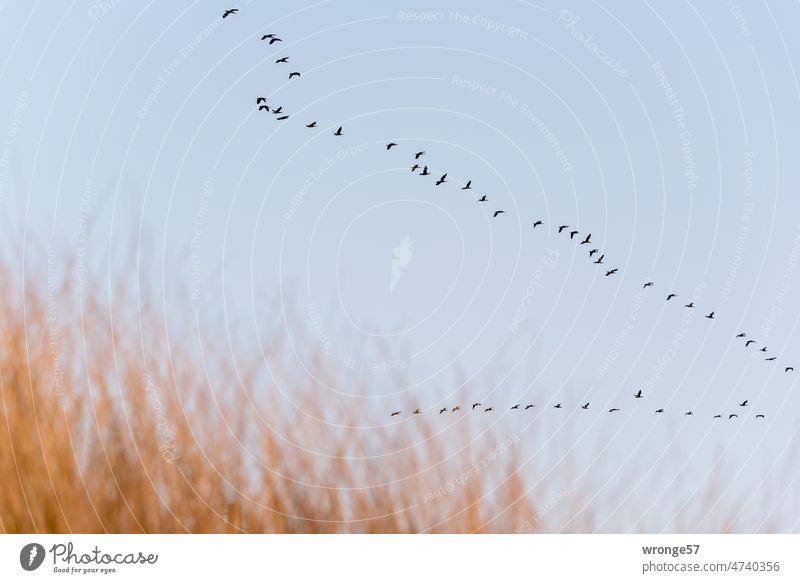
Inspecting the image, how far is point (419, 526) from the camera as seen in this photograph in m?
5.81

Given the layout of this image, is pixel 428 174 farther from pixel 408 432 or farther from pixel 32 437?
pixel 32 437

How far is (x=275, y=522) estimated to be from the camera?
5586 mm
